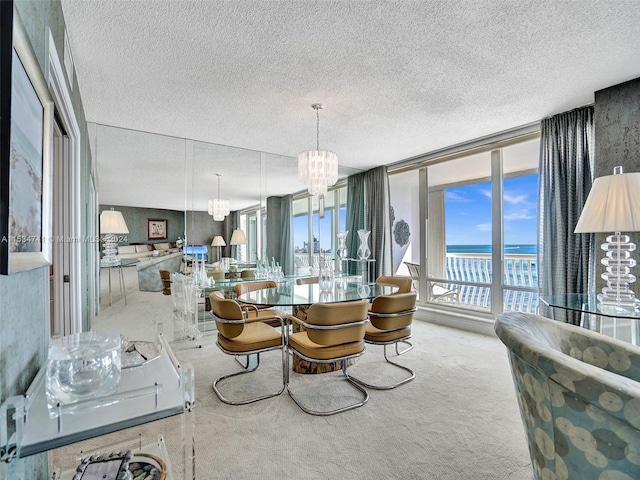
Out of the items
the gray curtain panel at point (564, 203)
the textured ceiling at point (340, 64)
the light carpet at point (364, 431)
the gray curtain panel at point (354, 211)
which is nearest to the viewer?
the light carpet at point (364, 431)

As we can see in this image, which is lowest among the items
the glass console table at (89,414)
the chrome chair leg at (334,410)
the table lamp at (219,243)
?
the chrome chair leg at (334,410)

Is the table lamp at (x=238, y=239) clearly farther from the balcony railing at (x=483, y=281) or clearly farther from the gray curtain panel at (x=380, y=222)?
the gray curtain panel at (x=380, y=222)

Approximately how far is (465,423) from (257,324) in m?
1.80

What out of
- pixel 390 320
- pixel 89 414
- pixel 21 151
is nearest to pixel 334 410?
pixel 390 320

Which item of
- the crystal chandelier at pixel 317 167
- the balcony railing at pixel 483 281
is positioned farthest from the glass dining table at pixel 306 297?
the crystal chandelier at pixel 317 167

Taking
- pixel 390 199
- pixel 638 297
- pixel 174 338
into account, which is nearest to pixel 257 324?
pixel 174 338

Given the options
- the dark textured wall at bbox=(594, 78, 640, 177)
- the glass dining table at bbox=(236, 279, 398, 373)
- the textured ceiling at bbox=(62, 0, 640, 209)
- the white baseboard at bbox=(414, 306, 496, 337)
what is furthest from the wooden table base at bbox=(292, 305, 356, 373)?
the dark textured wall at bbox=(594, 78, 640, 177)

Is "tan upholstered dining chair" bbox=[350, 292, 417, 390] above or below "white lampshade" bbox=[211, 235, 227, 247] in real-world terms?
below

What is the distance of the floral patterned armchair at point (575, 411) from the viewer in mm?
950

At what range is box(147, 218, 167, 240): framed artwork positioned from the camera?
3926 mm

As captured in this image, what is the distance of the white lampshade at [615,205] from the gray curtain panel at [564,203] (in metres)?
1.07

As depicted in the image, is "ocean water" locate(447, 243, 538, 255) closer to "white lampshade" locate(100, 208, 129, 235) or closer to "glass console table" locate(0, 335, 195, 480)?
"glass console table" locate(0, 335, 195, 480)

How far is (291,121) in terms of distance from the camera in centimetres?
342

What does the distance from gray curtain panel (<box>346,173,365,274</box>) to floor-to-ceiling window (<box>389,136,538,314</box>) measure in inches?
23.5
